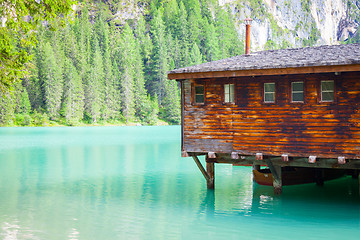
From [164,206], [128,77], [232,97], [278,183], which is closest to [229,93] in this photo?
[232,97]

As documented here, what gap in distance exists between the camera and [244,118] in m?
20.5

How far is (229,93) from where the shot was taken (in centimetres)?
2091

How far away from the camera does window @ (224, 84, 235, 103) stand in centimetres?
2083

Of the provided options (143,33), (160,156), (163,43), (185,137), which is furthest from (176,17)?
(185,137)

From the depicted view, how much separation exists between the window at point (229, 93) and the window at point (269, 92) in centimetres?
143

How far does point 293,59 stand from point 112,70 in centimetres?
11307

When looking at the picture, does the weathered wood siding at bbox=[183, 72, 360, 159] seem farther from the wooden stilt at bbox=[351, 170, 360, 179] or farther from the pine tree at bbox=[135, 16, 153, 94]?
the pine tree at bbox=[135, 16, 153, 94]

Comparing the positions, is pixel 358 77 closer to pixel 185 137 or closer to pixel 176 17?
pixel 185 137

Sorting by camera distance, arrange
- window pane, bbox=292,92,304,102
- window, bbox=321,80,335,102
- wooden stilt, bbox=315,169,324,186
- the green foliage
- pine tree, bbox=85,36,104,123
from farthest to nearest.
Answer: pine tree, bbox=85,36,104,123, wooden stilt, bbox=315,169,324,186, window pane, bbox=292,92,304,102, window, bbox=321,80,335,102, the green foliage

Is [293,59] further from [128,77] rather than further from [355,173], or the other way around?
[128,77]

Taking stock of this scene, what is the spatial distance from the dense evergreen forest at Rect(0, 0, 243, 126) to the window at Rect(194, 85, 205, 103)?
273 ft

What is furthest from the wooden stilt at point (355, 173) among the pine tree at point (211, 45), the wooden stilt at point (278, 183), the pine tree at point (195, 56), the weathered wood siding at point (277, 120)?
the pine tree at point (211, 45)

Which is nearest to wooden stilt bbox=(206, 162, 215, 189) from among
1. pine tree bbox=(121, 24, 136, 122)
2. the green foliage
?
the green foliage

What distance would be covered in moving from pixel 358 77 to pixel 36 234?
12.7m
